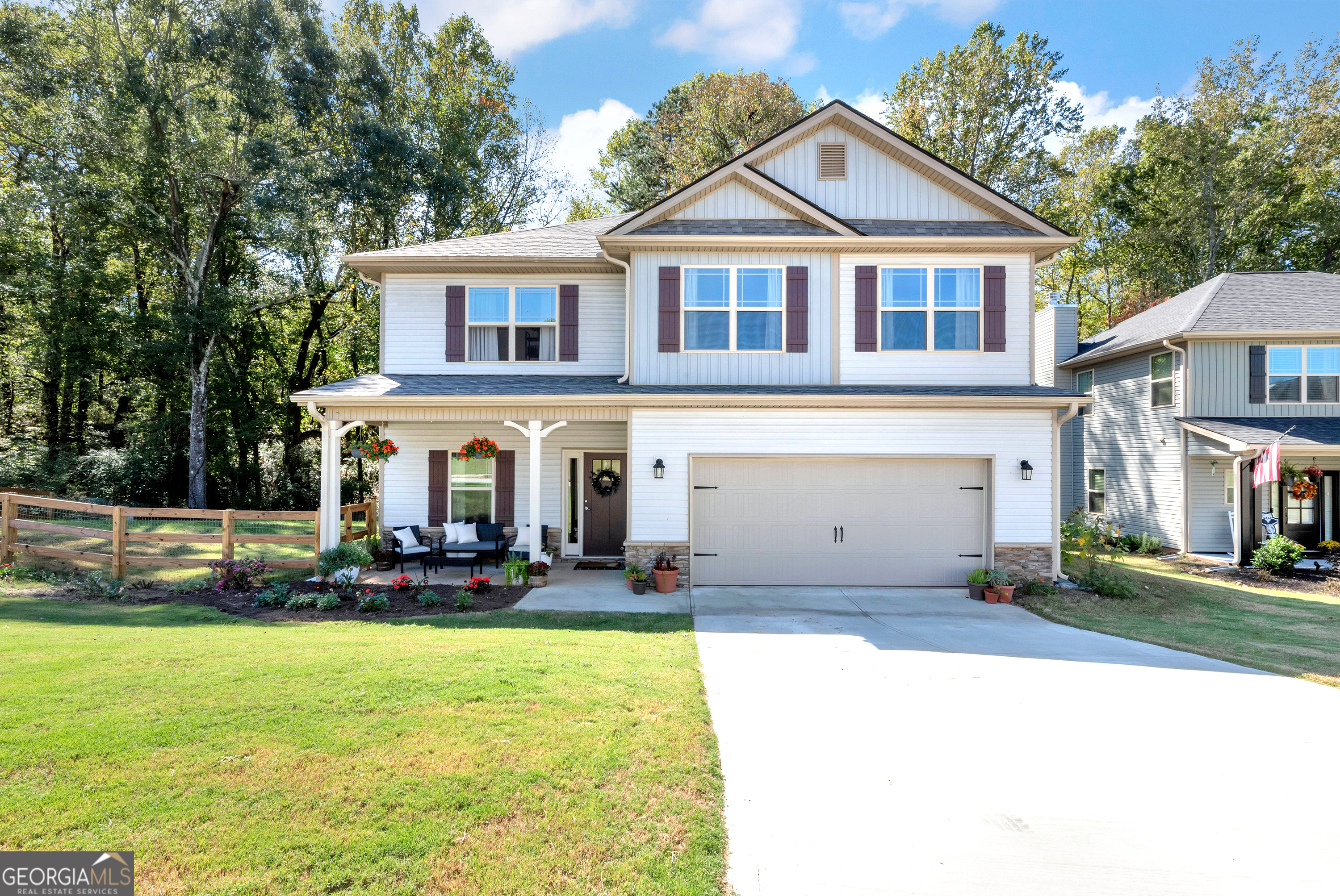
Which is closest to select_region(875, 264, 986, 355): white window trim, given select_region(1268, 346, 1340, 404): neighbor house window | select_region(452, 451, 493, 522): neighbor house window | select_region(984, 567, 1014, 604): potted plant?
select_region(984, 567, 1014, 604): potted plant

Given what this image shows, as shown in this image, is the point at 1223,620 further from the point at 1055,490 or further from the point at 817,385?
the point at 817,385

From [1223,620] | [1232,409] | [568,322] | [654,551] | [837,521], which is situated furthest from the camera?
[1232,409]

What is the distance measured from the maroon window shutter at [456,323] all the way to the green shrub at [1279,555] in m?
17.0

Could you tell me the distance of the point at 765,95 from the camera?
76.7 ft

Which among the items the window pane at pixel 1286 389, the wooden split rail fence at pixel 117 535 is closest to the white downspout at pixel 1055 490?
the window pane at pixel 1286 389

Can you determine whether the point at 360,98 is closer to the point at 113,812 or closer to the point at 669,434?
the point at 669,434

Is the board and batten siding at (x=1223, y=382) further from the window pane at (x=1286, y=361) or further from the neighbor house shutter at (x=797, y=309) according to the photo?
the neighbor house shutter at (x=797, y=309)

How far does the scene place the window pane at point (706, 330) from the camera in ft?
35.2

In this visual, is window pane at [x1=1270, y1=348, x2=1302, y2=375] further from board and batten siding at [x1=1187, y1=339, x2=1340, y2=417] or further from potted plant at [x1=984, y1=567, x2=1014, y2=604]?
potted plant at [x1=984, y1=567, x2=1014, y2=604]

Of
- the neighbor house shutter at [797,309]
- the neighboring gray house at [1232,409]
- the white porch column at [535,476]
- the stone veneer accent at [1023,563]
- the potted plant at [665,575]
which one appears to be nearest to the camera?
the potted plant at [665,575]

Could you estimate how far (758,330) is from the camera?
10734 millimetres

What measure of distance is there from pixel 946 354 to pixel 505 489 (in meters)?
8.70

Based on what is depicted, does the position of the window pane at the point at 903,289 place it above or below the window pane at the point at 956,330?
above

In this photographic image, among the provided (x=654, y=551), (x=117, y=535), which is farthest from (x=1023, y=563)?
(x=117, y=535)
